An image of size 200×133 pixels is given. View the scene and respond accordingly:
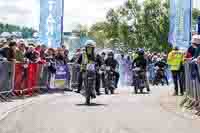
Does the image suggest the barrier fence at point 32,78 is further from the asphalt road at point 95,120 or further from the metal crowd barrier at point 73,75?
the asphalt road at point 95,120

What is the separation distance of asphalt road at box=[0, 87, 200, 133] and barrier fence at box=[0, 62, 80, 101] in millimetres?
2263

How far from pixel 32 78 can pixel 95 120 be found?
1071 centimetres

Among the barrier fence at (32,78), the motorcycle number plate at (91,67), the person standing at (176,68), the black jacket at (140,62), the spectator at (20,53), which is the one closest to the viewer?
the motorcycle number plate at (91,67)

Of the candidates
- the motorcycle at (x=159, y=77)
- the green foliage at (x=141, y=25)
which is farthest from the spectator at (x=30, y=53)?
the green foliage at (x=141, y=25)

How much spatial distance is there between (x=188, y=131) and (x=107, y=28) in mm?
85641

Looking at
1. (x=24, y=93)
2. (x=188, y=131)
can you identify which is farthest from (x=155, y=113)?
(x=24, y=93)

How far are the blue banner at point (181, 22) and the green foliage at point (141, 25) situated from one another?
55889 mm

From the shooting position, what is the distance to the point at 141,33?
92375 millimetres

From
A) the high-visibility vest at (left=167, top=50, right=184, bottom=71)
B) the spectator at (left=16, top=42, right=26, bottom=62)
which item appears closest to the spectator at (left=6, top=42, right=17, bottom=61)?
the spectator at (left=16, top=42, right=26, bottom=62)

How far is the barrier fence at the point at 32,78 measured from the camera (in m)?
21.8

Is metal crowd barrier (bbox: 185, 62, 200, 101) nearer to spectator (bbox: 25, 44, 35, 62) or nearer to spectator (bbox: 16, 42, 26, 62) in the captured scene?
spectator (bbox: 16, 42, 26, 62)

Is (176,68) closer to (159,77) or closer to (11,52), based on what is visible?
(11,52)

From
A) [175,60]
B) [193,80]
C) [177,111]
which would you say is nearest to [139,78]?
[175,60]

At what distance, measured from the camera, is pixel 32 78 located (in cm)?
2553
